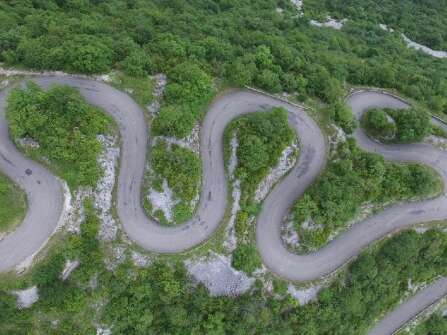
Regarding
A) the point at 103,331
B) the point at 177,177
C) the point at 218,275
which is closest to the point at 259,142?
the point at 177,177

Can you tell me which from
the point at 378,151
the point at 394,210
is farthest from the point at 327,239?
the point at 378,151

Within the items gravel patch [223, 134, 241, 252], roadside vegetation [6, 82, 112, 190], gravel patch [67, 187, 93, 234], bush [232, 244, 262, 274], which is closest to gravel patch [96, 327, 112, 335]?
gravel patch [67, 187, 93, 234]

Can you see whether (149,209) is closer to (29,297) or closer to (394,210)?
(29,297)

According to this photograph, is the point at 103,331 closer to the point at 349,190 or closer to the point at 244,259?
the point at 244,259

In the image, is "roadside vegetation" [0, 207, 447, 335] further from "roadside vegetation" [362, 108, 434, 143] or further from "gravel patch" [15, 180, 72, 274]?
"roadside vegetation" [362, 108, 434, 143]

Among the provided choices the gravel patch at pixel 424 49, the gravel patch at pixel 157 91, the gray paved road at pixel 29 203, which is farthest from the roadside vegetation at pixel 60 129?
the gravel patch at pixel 424 49

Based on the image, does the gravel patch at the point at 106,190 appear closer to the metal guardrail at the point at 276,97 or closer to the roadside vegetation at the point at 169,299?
the roadside vegetation at the point at 169,299
